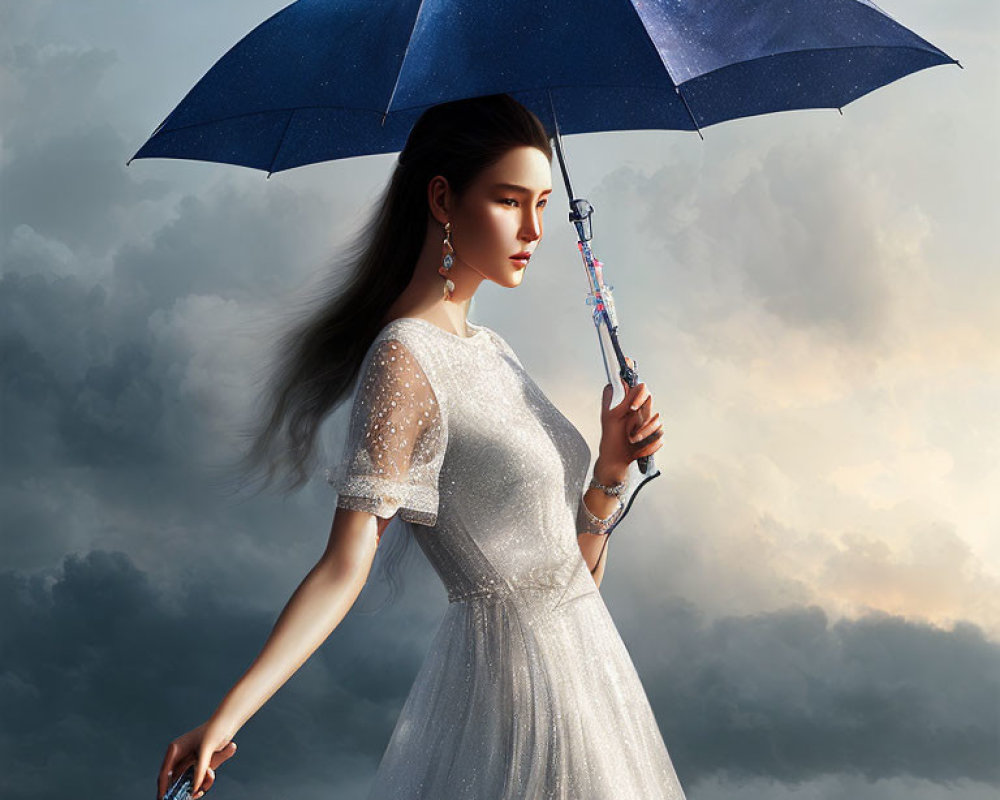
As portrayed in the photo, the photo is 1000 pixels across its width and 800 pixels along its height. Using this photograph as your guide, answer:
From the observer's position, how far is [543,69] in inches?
92.0

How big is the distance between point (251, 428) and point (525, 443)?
2.09 ft

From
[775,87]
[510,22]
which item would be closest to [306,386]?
[510,22]

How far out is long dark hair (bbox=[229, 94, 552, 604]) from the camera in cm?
244

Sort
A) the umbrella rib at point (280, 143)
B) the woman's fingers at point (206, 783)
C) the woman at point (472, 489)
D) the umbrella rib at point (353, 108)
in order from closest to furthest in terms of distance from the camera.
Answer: the woman's fingers at point (206, 783)
the woman at point (472, 489)
the umbrella rib at point (353, 108)
the umbrella rib at point (280, 143)

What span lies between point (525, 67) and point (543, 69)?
3cm

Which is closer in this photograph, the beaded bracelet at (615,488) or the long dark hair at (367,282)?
the long dark hair at (367,282)

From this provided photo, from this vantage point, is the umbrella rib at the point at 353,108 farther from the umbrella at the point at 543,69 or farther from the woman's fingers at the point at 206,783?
the woman's fingers at the point at 206,783

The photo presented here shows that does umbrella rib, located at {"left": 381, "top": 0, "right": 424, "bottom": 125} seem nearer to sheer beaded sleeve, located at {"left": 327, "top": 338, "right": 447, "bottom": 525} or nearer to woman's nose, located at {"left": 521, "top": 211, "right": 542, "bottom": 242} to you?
woman's nose, located at {"left": 521, "top": 211, "right": 542, "bottom": 242}

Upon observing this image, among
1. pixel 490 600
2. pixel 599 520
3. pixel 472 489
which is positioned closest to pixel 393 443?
pixel 472 489

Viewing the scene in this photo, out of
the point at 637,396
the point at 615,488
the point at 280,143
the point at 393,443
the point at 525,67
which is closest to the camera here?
the point at 393,443

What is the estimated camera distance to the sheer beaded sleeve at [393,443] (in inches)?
85.8

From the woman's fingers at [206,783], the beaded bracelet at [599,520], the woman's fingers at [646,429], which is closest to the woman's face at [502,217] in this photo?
the woman's fingers at [646,429]

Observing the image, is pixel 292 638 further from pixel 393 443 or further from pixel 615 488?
pixel 615 488

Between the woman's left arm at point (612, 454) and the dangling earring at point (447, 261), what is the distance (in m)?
0.39
